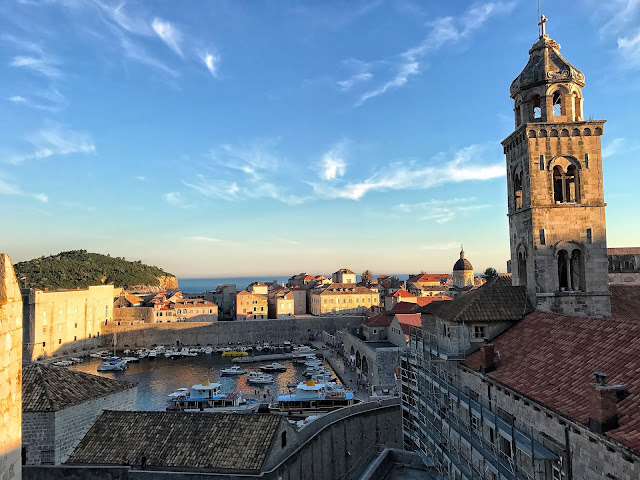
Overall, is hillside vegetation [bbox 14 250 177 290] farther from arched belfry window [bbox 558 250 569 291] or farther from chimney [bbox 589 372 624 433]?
chimney [bbox 589 372 624 433]

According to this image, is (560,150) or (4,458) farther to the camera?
(560,150)

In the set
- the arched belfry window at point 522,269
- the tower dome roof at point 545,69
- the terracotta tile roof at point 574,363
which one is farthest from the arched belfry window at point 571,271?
the tower dome roof at point 545,69

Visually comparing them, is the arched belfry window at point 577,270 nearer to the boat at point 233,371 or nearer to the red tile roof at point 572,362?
the red tile roof at point 572,362

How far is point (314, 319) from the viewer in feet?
252

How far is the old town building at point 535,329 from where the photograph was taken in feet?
36.0

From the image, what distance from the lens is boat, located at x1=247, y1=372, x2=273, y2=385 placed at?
161 feet

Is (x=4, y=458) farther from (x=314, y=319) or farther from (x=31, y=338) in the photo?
(x=314, y=319)

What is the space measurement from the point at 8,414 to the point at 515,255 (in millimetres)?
19480

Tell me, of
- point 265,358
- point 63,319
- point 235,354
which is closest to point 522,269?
point 265,358

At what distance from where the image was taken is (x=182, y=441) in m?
15.2

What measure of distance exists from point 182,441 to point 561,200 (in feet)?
57.5

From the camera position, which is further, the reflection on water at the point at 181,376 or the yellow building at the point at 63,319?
the yellow building at the point at 63,319

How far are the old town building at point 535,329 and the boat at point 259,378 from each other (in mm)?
28317

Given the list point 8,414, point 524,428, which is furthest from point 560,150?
point 8,414
